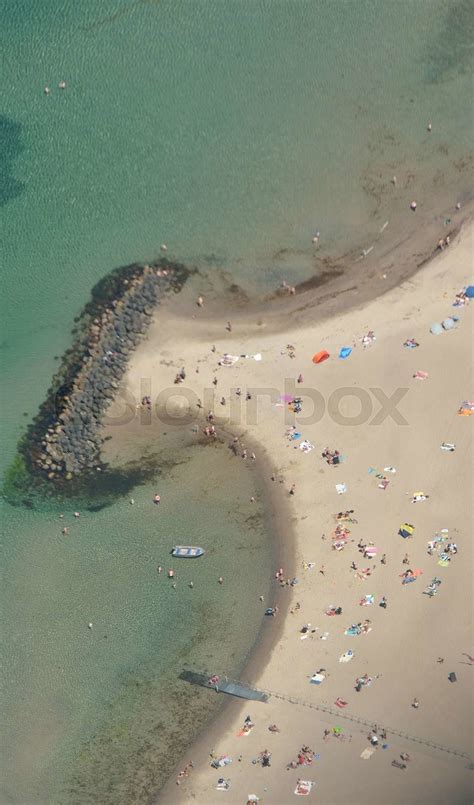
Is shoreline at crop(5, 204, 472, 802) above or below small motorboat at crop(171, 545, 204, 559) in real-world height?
above

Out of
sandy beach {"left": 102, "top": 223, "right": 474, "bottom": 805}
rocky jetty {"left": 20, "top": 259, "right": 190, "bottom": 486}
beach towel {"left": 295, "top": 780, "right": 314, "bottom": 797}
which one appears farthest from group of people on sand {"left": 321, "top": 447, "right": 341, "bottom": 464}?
beach towel {"left": 295, "top": 780, "right": 314, "bottom": 797}

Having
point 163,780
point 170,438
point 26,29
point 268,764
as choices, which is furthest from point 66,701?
point 26,29

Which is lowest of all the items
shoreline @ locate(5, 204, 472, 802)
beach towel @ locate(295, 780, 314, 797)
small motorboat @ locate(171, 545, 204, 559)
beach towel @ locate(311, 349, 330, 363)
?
beach towel @ locate(295, 780, 314, 797)

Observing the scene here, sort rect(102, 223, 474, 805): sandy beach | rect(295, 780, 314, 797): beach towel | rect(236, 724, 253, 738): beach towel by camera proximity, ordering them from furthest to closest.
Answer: rect(236, 724, 253, 738): beach towel
rect(102, 223, 474, 805): sandy beach
rect(295, 780, 314, 797): beach towel

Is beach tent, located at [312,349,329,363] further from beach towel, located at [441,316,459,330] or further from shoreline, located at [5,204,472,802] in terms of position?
beach towel, located at [441,316,459,330]

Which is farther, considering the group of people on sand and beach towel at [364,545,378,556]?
the group of people on sand

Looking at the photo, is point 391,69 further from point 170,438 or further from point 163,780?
point 163,780
